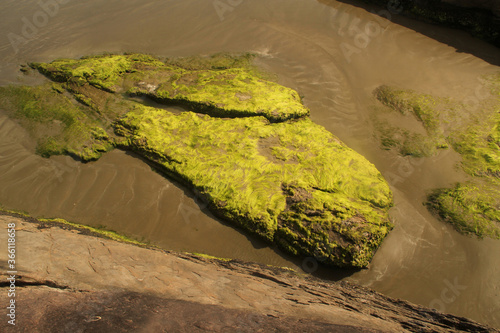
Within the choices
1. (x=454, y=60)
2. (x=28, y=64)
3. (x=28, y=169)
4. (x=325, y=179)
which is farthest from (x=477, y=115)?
(x=28, y=64)

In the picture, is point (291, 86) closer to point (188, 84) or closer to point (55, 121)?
point (188, 84)

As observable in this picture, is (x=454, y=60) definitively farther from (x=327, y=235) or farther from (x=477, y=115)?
(x=327, y=235)

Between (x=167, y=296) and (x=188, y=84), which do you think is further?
(x=188, y=84)

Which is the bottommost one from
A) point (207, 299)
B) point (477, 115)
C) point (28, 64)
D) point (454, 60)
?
point (207, 299)

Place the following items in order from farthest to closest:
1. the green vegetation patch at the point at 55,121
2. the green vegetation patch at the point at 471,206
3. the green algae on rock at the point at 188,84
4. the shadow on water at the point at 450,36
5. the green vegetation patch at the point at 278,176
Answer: the shadow on water at the point at 450,36 → the green algae on rock at the point at 188,84 → the green vegetation patch at the point at 55,121 → the green vegetation patch at the point at 471,206 → the green vegetation patch at the point at 278,176

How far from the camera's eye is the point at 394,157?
15.4 ft

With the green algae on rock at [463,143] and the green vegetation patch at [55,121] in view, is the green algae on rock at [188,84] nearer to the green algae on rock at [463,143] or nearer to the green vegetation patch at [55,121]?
the green vegetation patch at [55,121]

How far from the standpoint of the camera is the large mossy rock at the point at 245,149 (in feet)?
11.6

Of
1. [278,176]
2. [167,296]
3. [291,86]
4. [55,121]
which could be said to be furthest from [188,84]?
[167,296]

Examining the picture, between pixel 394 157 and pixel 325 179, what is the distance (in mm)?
1577

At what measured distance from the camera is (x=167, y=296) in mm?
2221

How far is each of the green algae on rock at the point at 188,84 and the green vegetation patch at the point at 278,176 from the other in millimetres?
271

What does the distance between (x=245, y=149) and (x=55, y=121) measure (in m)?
3.50

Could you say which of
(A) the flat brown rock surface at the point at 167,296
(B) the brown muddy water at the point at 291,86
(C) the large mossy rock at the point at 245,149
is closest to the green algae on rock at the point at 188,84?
(C) the large mossy rock at the point at 245,149
